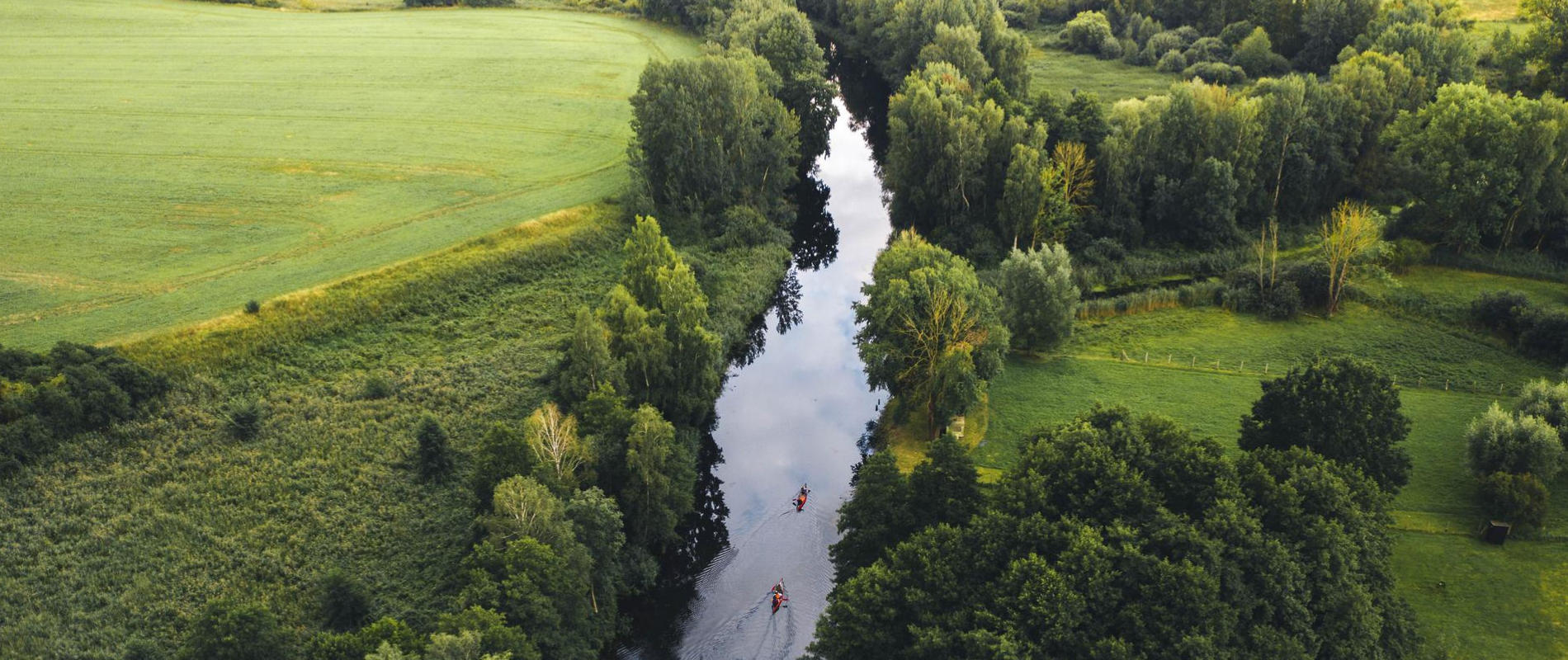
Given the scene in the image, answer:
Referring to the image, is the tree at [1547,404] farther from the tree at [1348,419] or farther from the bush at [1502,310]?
the bush at [1502,310]

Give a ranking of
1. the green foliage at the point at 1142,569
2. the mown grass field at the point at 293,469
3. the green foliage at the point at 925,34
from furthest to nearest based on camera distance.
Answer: the green foliage at the point at 925,34
the mown grass field at the point at 293,469
the green foliage at the point at 1142,569

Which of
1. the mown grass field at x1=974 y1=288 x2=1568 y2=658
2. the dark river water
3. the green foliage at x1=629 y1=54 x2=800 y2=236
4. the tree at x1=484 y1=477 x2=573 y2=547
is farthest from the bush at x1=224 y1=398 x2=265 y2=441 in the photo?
the mown grass field at x1=974 y1=288 x2=1568 y2=658

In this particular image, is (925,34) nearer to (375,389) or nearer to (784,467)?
(784,467)

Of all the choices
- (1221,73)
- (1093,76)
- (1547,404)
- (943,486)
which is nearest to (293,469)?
(943,486)

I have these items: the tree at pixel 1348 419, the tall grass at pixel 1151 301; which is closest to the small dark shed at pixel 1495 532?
the tree at pixel 1348 419

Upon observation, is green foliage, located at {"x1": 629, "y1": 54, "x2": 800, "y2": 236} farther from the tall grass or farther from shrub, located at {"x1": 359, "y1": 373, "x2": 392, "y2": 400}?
the tall grass

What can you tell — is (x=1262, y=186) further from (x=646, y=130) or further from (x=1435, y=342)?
(x=646, y=130)
